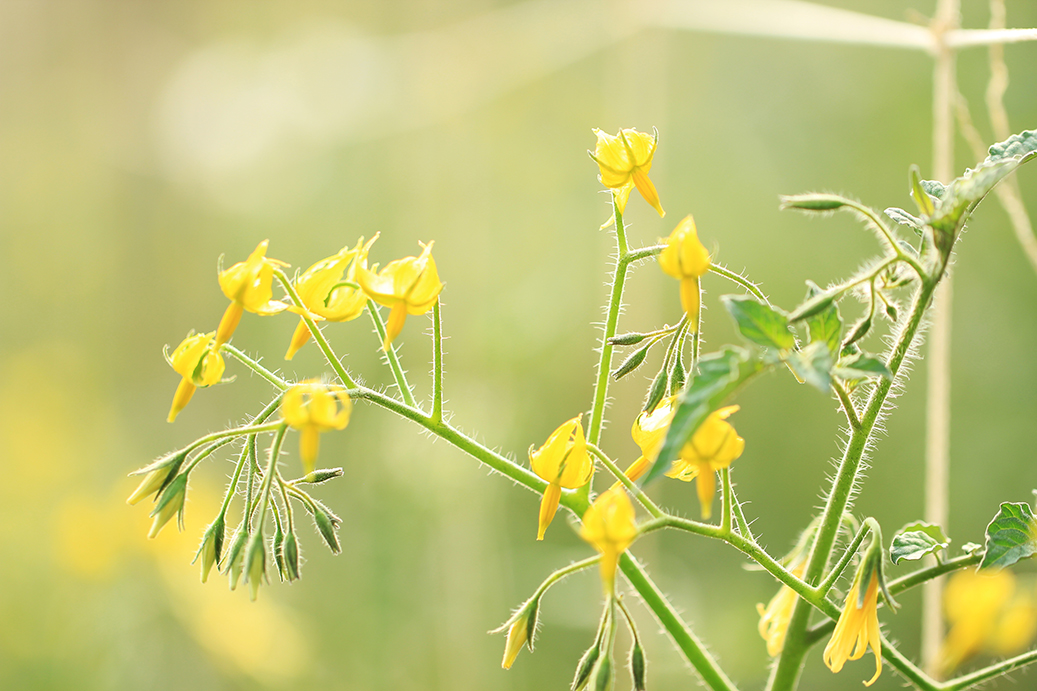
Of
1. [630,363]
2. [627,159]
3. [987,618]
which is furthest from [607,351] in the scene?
[987,618]

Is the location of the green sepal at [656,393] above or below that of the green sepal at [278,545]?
above

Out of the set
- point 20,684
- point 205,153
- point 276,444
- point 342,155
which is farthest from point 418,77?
point 276,444

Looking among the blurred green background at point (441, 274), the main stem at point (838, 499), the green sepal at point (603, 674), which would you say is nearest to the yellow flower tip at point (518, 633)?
the green sepal at point (603, 674)

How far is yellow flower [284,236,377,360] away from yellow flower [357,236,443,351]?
2cm

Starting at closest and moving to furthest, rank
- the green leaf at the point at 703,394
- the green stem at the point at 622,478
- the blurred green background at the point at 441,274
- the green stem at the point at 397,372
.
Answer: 1. the green leaf at the point at 703,394
2. the green stem at the point at 622,478
3. the green stem at the point at 397,372
4. the blurred green background at the point at 441,274

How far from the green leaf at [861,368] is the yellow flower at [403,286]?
241 millimetres

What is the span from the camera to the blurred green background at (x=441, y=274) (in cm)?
204

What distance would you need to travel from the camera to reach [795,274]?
255 centimetres

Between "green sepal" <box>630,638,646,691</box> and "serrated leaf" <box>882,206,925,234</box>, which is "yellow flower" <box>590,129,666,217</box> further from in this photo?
"green sepal" <box>630,638,646,691</box>

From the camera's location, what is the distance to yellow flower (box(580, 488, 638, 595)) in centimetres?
39

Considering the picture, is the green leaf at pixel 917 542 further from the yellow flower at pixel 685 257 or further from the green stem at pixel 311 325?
the green stem at pixel 311 325

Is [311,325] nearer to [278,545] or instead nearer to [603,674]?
[278,545]

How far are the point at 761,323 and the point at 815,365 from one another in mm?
38

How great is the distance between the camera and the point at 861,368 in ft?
1.32
